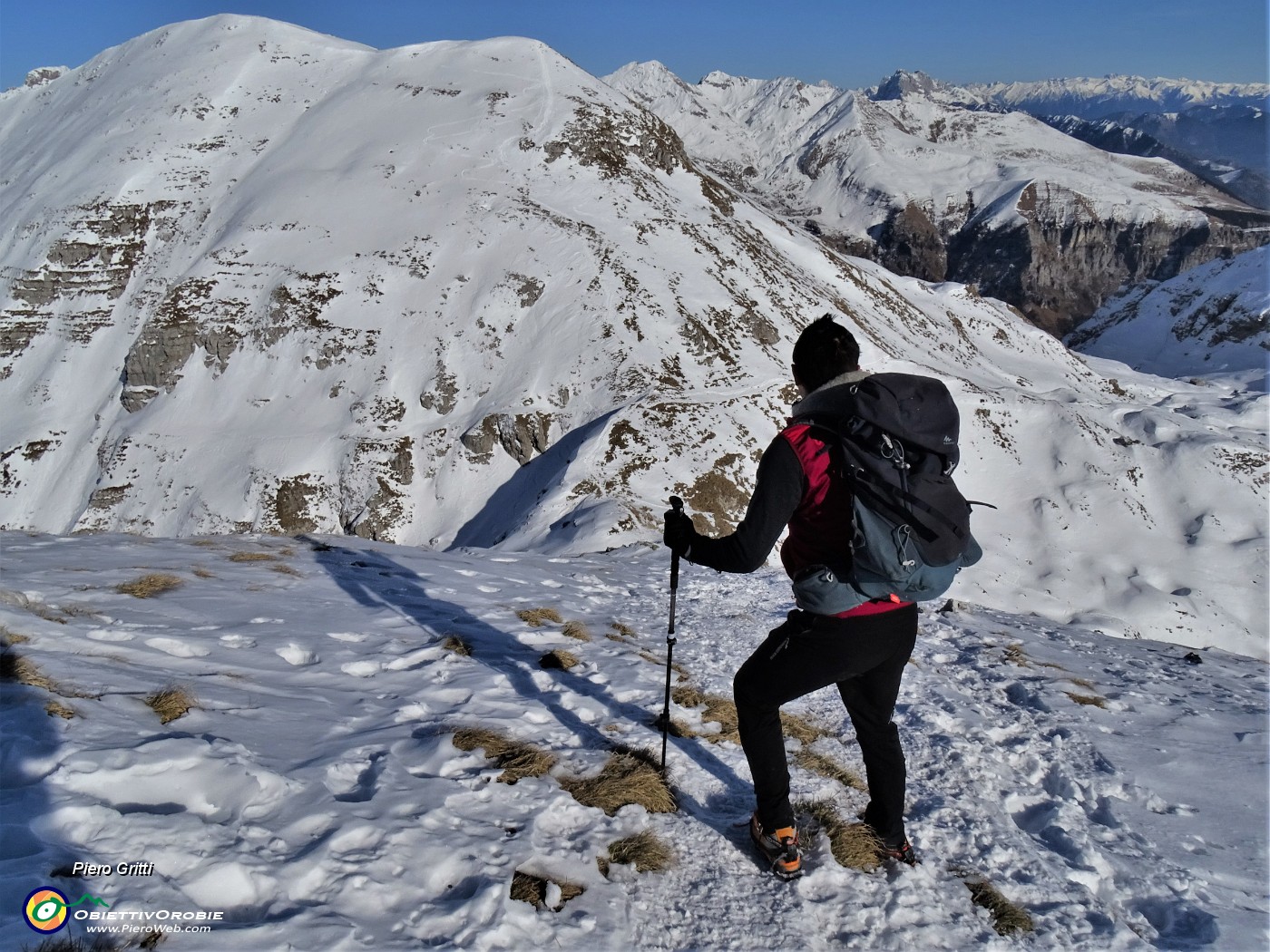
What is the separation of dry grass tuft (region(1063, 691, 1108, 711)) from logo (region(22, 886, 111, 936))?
9371 millimetres

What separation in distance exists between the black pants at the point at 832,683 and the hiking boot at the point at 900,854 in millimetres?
60

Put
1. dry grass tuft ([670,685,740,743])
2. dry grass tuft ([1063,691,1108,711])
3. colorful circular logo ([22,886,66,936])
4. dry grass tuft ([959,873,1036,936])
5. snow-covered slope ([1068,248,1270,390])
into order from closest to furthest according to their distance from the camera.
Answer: colorful circular logo ([22,886,66,936])
dry grass tuft ([959,873,1036,936])
dry grass tuft ([670,685,740,743])
dry grass tuft ([1063,691,1108,711])
snow-covered slope ([1068,248,1270,390])

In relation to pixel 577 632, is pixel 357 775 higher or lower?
higher

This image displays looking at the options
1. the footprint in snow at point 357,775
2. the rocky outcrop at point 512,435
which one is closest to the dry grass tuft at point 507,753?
the footprint in snow at point 357,775

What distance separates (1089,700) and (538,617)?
7125 millimetres

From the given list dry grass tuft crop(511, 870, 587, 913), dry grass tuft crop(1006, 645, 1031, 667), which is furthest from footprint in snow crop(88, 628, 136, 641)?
dry grass tuft crop(1006, 645, 1031, 667)

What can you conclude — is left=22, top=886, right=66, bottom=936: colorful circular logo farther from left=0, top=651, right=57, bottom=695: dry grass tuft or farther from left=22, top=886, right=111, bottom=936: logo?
left=0, top=651, right=57, bottom=695: dry grass tuft

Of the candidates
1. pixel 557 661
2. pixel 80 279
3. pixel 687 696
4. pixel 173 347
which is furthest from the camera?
pixel 80 279

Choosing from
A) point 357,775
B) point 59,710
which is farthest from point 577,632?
point 59,710

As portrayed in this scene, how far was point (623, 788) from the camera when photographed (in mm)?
5305

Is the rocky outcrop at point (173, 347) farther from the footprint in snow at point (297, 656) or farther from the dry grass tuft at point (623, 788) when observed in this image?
the dry grass tuft at point (623, 788)

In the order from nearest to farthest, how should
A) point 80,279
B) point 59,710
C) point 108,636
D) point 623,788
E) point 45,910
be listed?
point 45,910, point 59,710, point 623,788, point 108,636, point 80,279

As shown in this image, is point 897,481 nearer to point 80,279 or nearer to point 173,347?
point 173,347

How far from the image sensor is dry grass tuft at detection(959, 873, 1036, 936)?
4.41 metres
